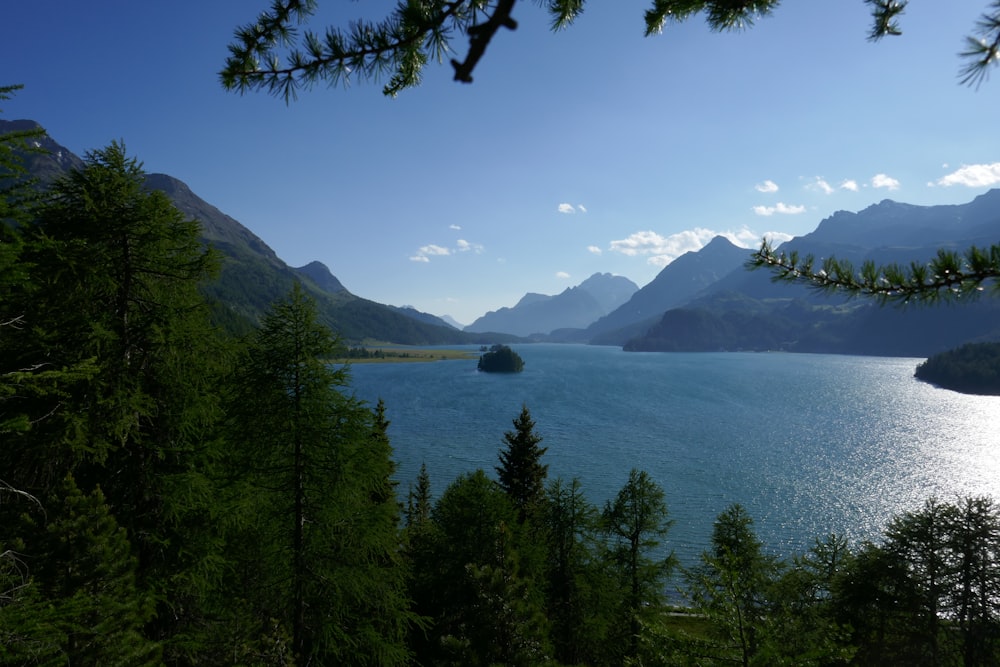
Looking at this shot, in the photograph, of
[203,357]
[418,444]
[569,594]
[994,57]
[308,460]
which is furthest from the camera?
[418,444]

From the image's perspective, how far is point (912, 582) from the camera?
718 inches

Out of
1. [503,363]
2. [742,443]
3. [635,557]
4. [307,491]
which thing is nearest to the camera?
[307,491]

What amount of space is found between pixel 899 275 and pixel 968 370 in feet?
592

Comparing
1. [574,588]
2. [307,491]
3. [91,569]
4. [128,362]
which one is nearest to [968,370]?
[574,588]

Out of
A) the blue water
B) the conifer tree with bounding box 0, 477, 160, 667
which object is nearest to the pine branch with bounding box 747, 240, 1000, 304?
the conifer tree with bounding box 0, 477, 160, 667

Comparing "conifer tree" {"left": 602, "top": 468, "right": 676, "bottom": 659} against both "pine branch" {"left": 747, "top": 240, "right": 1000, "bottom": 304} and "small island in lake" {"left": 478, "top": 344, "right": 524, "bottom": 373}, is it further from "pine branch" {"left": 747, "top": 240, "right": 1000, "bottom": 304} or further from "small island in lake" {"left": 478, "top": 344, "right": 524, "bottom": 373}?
"small island in lake" {"left": 478, "top": 344, "right": 524, "bottom": 373}

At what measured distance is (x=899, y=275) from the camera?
2943 millimetres

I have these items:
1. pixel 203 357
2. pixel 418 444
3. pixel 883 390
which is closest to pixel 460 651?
pixel 203 357

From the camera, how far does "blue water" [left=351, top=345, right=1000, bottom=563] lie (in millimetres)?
44875

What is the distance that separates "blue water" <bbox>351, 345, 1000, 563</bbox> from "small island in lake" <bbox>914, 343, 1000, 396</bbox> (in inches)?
356

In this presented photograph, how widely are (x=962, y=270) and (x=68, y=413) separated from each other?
10500 millimetres

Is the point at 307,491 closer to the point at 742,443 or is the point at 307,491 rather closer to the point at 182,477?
the point at 182,477

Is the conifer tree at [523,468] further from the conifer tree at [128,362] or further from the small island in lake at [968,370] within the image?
the small island in lake at [968,370]

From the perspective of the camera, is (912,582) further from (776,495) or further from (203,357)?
(776,495)
